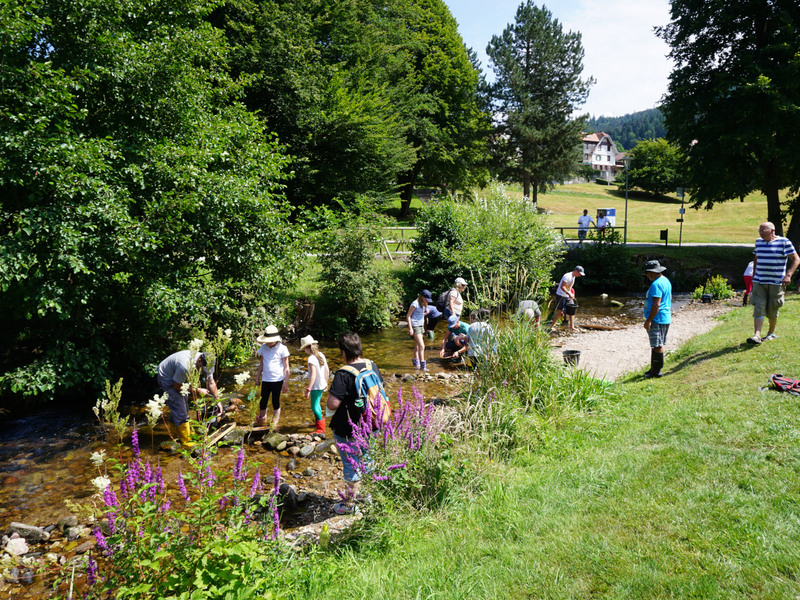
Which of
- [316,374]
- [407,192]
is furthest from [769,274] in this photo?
[407,192]

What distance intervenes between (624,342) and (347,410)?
10.6 m

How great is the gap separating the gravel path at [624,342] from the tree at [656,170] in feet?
176

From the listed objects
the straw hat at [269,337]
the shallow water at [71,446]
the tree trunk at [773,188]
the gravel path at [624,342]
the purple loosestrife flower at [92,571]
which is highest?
the tree trunk at [773,188]

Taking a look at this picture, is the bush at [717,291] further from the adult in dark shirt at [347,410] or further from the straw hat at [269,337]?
the adult in dark shirt at [347,410]

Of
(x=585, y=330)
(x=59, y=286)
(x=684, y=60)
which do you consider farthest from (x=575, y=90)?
(x=59, y=286)

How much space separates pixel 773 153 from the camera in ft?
63.3

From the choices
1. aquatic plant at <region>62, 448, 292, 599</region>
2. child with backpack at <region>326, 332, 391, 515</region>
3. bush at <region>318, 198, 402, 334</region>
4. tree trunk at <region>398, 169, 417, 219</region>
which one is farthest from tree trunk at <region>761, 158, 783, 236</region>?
aquatic plant at <region>62, 448, 292, 599</region>

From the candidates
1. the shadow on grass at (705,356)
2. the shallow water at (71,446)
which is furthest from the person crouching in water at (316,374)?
the shadow on grass at (705,356)

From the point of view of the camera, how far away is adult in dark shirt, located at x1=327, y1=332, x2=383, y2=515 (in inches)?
193

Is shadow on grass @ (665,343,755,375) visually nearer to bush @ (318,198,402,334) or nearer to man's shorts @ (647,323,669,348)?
man's shorts @ (647,323,669,348)

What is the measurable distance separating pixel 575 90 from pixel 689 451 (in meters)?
42.7

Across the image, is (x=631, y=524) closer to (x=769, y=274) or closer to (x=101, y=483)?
(x=101, y=483)

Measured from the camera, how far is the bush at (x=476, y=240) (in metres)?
17.6

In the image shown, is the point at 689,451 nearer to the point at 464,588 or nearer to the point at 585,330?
the point at 464,588
